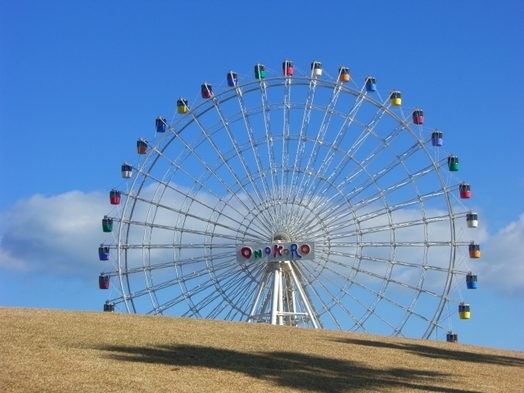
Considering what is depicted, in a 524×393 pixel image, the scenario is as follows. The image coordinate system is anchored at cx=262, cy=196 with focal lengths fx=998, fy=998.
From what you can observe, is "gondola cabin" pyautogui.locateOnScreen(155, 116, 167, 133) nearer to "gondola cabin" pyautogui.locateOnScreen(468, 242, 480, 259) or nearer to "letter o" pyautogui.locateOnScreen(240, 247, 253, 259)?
"letter o" pyautogui.locateOnScreen(240, 247, 253, 259)

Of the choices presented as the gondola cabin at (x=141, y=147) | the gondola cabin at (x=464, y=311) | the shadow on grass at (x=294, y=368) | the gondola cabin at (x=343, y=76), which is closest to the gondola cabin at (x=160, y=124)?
the gondola cabin at (x=141, y=147)

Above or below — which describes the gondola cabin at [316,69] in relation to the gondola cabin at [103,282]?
above

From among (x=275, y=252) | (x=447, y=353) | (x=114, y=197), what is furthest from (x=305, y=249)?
(x=447, y=353)

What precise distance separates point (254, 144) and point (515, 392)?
1036 inches

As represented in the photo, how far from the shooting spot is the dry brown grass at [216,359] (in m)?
20.7

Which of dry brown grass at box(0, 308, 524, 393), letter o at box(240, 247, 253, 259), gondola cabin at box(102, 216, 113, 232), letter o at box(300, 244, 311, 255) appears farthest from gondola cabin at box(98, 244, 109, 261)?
dry brown grass at box(0, 308, 524, 393)

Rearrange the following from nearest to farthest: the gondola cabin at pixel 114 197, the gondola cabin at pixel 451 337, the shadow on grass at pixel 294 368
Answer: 1. the shadow on grass at pixel 294 368
2. the gondola cabin at pixel 451 337
3. the gondola cabin at pixel 114 197

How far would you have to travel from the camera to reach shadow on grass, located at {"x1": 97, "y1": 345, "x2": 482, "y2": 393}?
22000 mm

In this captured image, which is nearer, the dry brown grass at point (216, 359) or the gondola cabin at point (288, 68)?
the dry brown grass at point (216, 359)

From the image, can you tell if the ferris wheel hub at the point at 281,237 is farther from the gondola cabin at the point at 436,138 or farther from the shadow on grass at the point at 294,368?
the shadow on grass at the point at 294,368

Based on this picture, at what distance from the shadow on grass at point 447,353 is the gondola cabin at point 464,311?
14.7 metres

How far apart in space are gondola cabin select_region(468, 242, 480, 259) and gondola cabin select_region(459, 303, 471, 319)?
2503 millimetres

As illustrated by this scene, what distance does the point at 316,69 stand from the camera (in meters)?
50.0

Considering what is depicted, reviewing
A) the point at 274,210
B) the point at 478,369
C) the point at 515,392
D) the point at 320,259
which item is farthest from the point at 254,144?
the point at 515,392
